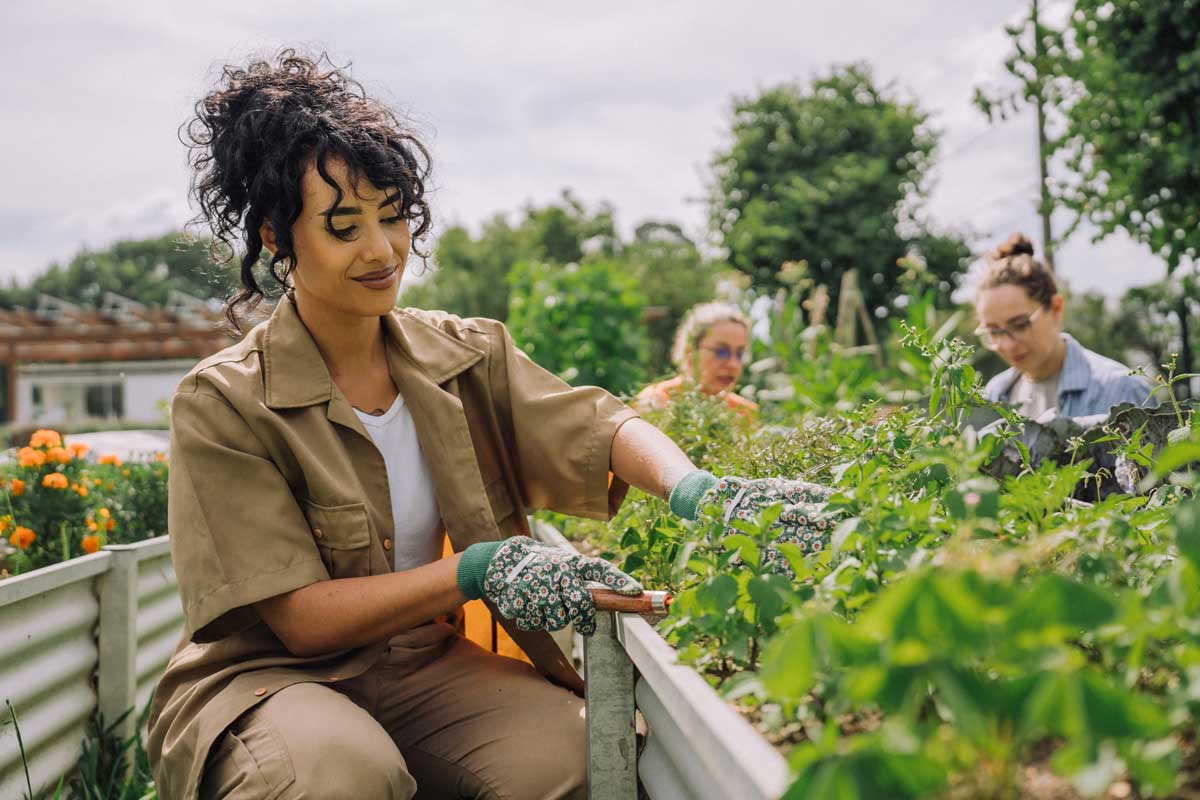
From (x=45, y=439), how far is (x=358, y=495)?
7.31ft

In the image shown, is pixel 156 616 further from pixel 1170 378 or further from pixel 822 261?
pixel 822 261

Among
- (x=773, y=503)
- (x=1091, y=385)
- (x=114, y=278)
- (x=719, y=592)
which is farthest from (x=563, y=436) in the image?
(x=114, y=278)

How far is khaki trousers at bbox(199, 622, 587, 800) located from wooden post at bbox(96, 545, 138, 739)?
118cm

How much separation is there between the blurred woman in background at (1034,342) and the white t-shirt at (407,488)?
8.03ft

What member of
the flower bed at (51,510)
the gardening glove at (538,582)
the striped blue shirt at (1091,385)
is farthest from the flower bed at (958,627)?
the flower bed at (51,510)

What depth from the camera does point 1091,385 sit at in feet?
11.6

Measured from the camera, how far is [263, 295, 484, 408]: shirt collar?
1.86 m

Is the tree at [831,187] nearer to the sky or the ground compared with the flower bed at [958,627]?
nearer to the sky

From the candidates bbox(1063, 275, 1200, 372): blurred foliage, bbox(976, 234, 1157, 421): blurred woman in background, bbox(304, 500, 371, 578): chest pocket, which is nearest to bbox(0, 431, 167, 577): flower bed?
bbox(304, 500, 371, 578): chest pocket

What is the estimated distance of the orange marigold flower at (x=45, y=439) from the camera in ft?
11.2

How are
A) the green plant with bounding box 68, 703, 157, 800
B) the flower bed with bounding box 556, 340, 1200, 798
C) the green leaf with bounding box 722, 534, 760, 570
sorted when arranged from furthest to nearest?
the green plant with bounding box 68, 703, 157, 800 → the green leaf with bounding box 722, 534, 760, 570 → the flower bed with bounding box 556, 340, 1200, 798

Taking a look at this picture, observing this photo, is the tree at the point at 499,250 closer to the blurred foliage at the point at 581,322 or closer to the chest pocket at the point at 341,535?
the blurred foliage at the point at 581,322

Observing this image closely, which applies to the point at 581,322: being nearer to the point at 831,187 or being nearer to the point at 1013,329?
the point at 1013,329

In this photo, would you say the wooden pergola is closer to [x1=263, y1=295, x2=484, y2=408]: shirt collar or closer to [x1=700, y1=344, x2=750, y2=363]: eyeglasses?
[x1=700, y1=344, x2=750, y2=363]: eyeglasses
